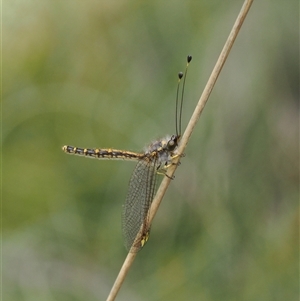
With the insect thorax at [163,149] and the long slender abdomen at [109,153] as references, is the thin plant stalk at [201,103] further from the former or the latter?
the long slender abdomen at [109,153]

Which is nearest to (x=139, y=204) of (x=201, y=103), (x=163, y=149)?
(x=163, y=149)

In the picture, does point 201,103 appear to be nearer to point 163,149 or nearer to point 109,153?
point 163,149

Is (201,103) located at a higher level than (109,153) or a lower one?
lower

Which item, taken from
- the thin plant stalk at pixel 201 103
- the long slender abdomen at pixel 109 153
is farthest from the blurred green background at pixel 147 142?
the thin plant stalk at pixel 201 103

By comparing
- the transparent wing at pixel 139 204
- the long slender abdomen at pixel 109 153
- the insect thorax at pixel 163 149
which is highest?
the long slender abdomen at pixel 109 153

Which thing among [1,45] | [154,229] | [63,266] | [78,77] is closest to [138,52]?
[78,77]

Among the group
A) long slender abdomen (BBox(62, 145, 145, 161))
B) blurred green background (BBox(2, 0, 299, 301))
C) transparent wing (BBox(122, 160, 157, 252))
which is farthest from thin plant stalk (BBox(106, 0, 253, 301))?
blurred green background (BBox(2, 0, 299, 301))

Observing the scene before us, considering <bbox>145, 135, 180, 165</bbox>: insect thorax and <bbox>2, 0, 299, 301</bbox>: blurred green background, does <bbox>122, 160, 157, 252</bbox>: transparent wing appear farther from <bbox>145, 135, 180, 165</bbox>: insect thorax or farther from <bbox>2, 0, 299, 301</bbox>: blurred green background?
<bbox>2, 0, 299, 301</bbox>: blurred green background
